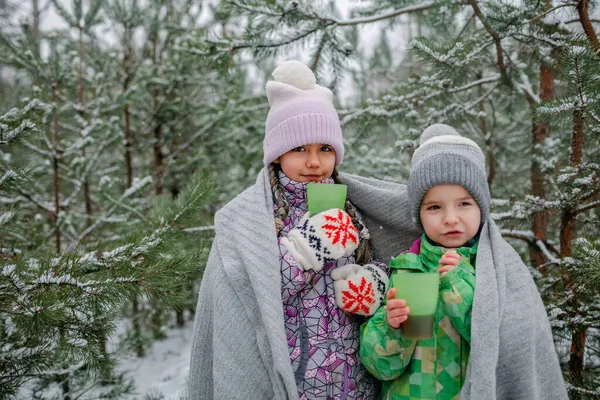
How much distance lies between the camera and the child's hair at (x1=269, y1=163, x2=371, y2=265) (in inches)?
83.3

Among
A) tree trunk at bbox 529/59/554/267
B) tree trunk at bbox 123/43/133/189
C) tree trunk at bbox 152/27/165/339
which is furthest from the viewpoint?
tree trunk at bbox 152/27/165/339

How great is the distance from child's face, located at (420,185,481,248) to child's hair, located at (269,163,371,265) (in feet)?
1.30

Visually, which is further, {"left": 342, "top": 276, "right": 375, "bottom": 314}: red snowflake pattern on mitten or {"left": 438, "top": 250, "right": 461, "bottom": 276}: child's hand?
{"left": 342, "top": 276, "right": 375, "bottom": 314}: red snowflake pattern on mitten

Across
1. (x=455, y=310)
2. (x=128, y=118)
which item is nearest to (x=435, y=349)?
(x=455, y=310)

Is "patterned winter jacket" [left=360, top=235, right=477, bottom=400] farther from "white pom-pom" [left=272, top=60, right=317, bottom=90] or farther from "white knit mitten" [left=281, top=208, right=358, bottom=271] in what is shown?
"white pom-pom" [left=272, top=60, right=317, bottom=90]

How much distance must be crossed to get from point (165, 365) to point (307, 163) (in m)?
5.51

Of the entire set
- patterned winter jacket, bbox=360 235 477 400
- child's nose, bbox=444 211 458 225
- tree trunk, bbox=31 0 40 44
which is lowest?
patterned winter jacket, bbox=360 235 477 400

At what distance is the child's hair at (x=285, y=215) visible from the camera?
2.12 m

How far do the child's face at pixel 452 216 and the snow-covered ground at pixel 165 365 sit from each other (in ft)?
13.6

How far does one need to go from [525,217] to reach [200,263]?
2.04m

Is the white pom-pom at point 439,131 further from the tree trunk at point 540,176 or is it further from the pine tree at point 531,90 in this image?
the tree trunk at point 540,176

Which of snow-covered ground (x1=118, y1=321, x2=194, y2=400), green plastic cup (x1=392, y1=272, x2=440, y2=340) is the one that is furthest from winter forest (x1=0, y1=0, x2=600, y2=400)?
green plastic cup (x1=392, y1=272, x2=440, y2=340)

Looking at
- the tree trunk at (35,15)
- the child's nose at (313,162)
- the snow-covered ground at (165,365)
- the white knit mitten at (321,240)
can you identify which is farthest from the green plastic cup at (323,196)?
the tree trunk at (35,15)

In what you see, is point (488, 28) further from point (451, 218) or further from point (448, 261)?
point (448, 261)
